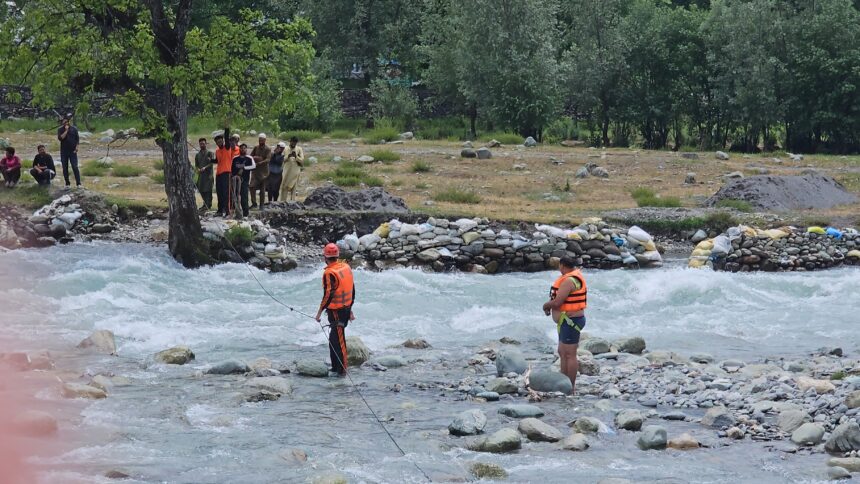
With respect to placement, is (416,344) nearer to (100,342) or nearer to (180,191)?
(100,342)

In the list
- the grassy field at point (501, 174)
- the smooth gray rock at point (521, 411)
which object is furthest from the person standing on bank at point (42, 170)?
the smooth gray rock at point (521, 411)

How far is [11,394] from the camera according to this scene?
13344 millimetres

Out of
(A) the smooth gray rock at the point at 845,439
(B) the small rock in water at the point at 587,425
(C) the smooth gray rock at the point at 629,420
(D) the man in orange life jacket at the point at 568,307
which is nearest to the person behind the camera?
(A) the smooth gray rock at the point at 845,439

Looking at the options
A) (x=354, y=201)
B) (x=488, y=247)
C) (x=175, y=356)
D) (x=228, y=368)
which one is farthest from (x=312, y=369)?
(x=354, y=201)

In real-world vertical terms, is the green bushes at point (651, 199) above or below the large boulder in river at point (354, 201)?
below

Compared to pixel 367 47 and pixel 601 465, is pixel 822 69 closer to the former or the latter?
pixel 367 47

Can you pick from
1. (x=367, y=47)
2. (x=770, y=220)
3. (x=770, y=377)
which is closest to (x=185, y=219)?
(x=770, y=377)

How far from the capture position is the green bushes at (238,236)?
2330cm

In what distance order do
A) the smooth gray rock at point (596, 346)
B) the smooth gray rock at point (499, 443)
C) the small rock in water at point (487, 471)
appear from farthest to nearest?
the smooth gray rock at point (596, 346)
the smooth gray rock at point (499, 443)
the small rock in water at point (487, 471)

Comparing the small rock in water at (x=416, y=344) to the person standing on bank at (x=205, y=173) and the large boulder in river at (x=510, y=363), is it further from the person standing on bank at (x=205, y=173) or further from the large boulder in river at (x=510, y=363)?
the person standing on bank at (x=205, y=173)

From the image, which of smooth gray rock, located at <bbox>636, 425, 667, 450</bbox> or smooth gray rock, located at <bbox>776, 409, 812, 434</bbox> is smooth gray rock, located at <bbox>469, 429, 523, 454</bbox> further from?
smooth gray rock, located at <bbox>776, 409, 812, 434</bbox>

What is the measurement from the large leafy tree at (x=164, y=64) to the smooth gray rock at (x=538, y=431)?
10.3 meters

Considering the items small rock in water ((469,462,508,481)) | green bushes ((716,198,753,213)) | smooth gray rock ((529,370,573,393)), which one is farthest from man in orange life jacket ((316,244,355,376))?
green bushes ((716,198,753,213))

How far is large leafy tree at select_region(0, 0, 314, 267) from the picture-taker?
20281 mm
